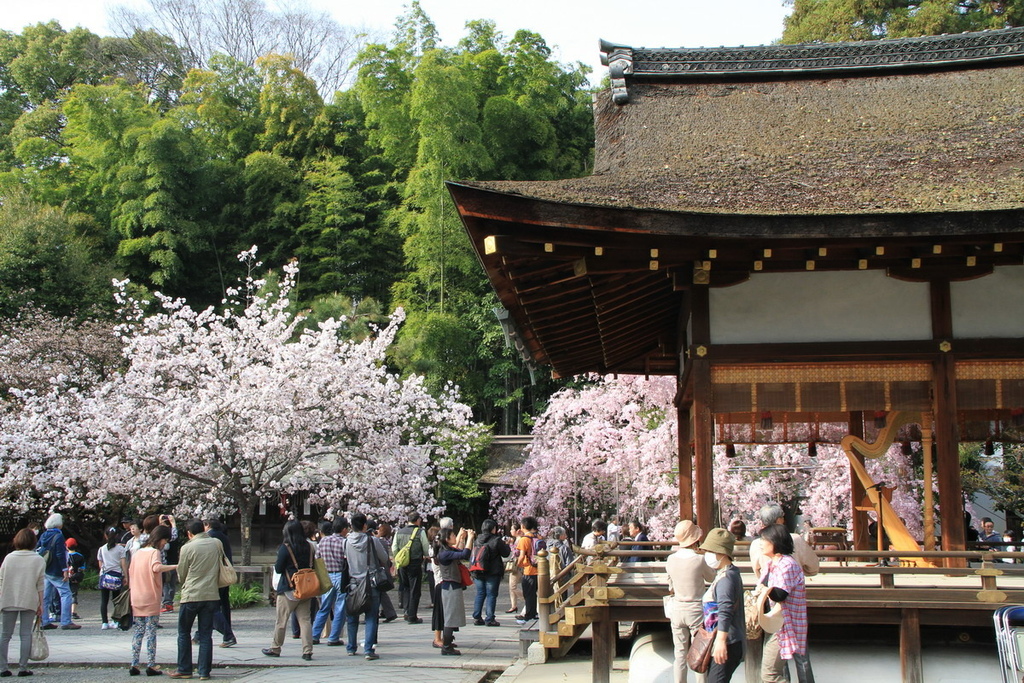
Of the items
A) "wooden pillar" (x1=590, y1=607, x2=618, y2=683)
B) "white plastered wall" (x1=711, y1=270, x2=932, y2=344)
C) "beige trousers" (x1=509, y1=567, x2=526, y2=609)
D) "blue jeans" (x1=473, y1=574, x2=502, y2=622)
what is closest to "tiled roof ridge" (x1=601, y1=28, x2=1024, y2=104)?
"white plastered wall" (x1=711, y1=270, x2=932, y2=344)

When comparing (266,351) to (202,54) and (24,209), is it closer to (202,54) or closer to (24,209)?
(24,209)

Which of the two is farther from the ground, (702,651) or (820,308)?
(820,308)

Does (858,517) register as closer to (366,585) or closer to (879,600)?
(879,600)

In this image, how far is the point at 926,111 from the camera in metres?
10.2

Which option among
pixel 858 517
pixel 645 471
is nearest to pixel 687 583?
pixel 858 517

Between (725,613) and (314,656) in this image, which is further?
(314,656)

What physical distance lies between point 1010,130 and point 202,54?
46688 millimetres

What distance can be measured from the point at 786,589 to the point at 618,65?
25.9 feet

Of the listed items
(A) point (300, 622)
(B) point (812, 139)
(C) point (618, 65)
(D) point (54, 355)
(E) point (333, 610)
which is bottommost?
(E) point (333, 610)

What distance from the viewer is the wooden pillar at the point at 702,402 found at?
26.4 feet

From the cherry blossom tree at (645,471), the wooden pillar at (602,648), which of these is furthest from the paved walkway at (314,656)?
the cherry blossom tree at (645,471)

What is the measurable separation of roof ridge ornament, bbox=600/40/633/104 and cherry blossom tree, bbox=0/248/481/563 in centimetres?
944

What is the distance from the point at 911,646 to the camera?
7.11 meters

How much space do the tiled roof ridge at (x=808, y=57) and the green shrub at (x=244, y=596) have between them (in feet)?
33.3
